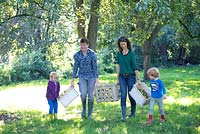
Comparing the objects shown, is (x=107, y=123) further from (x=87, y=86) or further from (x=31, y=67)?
(x=31, y=67)

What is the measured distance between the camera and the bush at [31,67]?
2647 centimetres

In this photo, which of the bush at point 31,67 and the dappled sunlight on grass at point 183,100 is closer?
the dappled sunlight on grass at point 183,100

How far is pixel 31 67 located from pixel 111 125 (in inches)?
747

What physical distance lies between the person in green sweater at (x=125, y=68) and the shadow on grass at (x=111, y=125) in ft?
2.06

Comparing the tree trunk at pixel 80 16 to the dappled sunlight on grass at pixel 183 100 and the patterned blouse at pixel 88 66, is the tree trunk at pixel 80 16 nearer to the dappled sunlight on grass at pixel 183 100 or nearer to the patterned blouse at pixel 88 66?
the patterned blouse at pixel 88 66

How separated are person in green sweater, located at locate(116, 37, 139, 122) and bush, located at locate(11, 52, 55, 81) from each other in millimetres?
18141

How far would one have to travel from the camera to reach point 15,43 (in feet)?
43.2

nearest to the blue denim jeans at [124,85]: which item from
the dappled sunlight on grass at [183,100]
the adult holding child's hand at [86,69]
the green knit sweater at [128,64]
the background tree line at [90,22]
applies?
the green knit sweater at [128,64]

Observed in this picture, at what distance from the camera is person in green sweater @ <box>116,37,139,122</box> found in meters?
8.92

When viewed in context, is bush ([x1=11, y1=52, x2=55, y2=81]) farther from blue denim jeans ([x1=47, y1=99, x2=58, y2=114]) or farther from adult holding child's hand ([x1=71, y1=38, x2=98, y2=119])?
adult holding child's hand ([x1=71, y1=38, x2=98, y2=119])

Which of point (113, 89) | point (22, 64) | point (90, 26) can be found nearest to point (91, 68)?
point (113, 89)

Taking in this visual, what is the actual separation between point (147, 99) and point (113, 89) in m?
0.82

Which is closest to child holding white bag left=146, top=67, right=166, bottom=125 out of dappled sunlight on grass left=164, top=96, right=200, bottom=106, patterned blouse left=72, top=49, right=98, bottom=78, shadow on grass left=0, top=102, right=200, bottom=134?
shadow on grass left=0, top=102, right=200, bottom=134

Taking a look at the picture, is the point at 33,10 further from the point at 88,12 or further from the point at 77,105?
the point at 77,105
